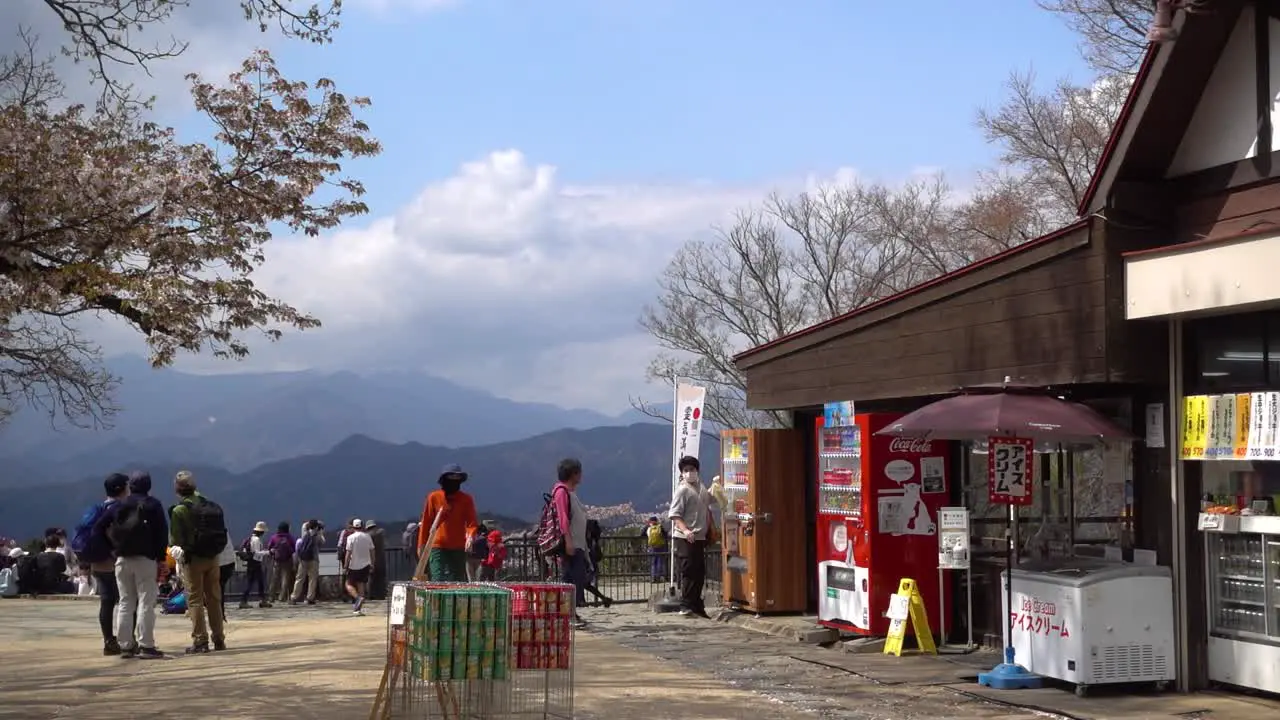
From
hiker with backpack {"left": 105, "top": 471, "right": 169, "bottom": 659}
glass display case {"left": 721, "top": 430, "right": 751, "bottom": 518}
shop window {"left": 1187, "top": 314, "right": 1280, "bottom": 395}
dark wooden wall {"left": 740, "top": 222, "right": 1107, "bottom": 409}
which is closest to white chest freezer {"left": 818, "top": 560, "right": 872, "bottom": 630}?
dark wooden wall {"left": 740, "top": 222, "right": 1107, "bottom": 409}

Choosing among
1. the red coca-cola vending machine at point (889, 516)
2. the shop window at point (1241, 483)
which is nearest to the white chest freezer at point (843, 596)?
the red coca-cola vending machine at point (889, 516)

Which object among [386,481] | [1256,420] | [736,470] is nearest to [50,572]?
[736,470]

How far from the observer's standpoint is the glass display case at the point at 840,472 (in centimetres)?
1353

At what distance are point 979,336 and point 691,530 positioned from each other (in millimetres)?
5742

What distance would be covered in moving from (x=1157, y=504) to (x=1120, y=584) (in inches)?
31.4

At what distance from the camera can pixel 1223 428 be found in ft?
32.7

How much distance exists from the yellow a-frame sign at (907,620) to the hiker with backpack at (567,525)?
3.73 m

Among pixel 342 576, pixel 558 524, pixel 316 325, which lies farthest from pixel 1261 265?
pixel 342 576

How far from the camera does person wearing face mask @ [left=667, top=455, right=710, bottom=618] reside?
54.8ft

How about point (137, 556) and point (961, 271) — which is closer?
point (961, 271)

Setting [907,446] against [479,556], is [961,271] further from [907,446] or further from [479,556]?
[479,556]

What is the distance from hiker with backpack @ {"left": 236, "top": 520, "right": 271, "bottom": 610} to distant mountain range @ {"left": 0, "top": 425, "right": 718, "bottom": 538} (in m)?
87.1

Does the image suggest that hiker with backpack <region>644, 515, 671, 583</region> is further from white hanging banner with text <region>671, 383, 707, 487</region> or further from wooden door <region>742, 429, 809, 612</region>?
wooden door <region>742, 429, 809, 612</region>

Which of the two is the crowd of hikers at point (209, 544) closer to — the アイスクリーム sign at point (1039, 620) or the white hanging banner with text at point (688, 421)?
the white hanging banner with text at point (688, 421)
